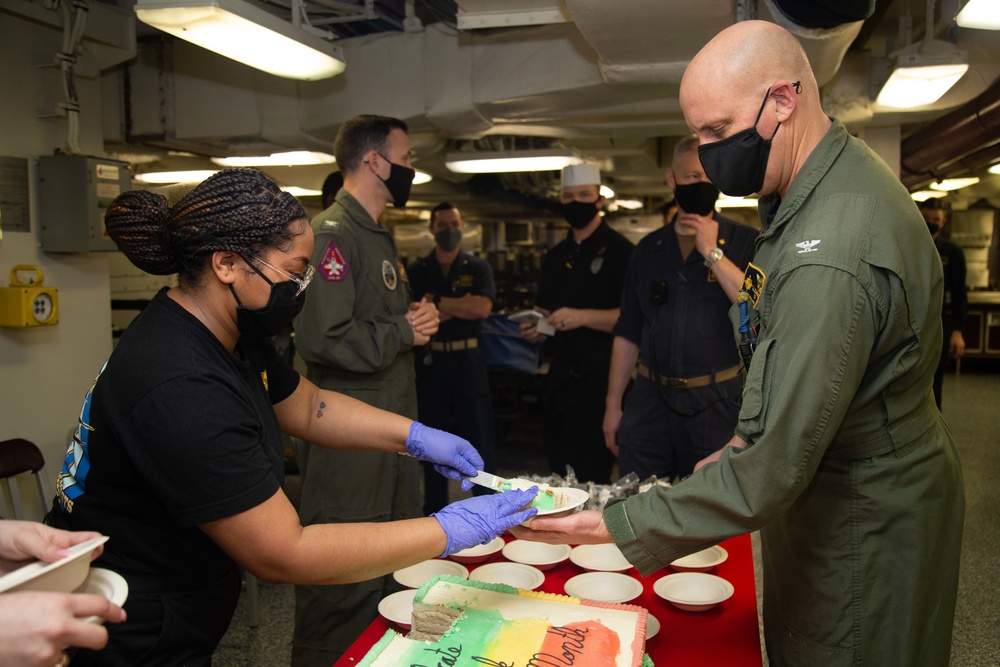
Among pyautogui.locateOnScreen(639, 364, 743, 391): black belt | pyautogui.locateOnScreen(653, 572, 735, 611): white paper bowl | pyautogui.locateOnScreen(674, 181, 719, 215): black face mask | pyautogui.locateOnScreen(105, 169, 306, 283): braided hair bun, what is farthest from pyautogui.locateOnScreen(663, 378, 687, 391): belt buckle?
pyautogui.locateOnScreen(105, 169, 306, 283): braided hair bun

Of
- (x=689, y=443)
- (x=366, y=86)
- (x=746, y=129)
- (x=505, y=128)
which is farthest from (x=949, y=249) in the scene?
(x=746, y=129)

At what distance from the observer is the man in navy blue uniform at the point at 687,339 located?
2.78 metres

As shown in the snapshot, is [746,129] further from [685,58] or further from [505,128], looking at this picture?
[505,128]

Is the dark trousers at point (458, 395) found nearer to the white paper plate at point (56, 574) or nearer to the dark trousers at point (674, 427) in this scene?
the dark trousers at point (674, 427)

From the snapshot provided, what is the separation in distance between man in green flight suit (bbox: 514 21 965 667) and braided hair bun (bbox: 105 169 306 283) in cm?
89

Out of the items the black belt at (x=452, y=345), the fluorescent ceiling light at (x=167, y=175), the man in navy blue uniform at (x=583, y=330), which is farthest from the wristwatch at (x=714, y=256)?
the fluorescent ceiling light at (x=167, y=175)

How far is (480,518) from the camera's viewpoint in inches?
60.6

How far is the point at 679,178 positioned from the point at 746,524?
1.83 m

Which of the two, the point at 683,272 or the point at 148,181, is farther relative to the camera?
the point at 148,181

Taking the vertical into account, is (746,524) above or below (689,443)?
above

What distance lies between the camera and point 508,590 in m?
1.57

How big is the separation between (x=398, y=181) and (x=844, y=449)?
2.07 metres

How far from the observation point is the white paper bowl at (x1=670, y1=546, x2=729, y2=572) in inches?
75.0

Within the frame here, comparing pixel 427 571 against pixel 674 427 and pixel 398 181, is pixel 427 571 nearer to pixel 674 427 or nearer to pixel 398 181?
pixel 674 427
